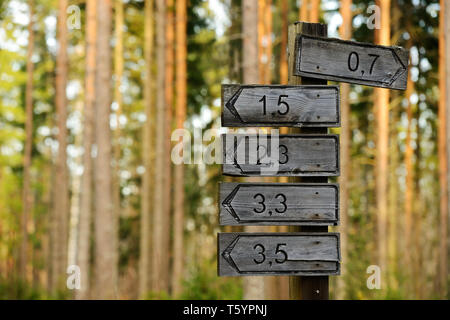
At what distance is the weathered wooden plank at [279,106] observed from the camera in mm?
4039

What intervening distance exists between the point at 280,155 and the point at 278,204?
1.03 ft

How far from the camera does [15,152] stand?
917 inches

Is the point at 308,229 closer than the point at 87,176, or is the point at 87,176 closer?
the point at 308,229

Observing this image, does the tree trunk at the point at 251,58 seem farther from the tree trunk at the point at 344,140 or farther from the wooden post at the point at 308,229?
the wooden post at the point at 308,229

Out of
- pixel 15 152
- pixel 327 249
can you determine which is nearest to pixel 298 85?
pixel 327 249

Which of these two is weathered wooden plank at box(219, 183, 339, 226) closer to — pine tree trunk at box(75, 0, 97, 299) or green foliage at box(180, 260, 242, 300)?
green foliage at box(180, 260, 242, 300)

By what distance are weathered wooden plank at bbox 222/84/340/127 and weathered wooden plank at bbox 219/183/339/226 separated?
402mm

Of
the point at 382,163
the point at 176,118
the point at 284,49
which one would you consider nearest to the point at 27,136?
the point at 176,118

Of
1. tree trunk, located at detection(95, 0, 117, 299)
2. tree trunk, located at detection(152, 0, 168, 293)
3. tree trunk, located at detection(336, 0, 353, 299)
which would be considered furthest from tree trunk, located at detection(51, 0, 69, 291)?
tree trunk, located at detection(336, 0, 353, 299)

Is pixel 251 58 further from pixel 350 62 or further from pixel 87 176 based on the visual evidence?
pixel 87 176

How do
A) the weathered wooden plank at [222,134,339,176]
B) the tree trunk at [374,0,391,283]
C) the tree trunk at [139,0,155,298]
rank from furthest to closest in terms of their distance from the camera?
the tree trunk at [139,0,155,298]
the tree trunk at [374,0,391,283]
the weathered wooden plank at [222,134,339,176]

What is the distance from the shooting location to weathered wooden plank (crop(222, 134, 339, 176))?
12.9 feet

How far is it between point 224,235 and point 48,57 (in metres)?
21.0

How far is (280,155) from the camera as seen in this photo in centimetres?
405
